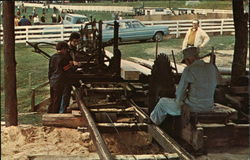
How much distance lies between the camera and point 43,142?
6051 mm

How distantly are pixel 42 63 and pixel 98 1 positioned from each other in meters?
4.92

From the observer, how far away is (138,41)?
20.7 m

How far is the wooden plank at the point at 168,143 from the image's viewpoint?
4.17m

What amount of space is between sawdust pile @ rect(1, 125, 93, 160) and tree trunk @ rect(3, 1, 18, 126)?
0.38 metres

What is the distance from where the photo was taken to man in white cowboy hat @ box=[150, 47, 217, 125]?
208 inches

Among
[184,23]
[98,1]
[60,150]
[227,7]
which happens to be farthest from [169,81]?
[227,7]

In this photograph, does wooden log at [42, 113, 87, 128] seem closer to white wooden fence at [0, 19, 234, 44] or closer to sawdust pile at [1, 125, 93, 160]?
sawdust pile at [1, 125, 93, 160]

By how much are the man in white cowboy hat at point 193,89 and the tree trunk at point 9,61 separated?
2719mm

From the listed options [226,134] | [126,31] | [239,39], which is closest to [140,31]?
[126,31]

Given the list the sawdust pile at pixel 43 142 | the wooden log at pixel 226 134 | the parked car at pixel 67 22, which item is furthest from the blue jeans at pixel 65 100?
the parked car at pixel 67 22

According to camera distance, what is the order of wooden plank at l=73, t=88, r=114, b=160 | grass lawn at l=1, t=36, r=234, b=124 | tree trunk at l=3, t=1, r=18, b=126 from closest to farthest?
wooden plank at l=73, t=88, r=114, b=160, tree trunk at l=3, t=1, r=18, b=126, grass lawn at l=1, t=36, r=234, b=124

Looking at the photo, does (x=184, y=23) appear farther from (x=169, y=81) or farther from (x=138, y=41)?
(x=169, y=81)

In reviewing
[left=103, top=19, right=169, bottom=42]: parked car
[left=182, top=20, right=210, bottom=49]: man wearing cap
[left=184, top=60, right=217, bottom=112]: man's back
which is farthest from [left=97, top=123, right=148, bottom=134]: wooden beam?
[left=103, top=19, right=169, bottom=42]: parked car

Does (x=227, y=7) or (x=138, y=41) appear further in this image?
(x=227, y=7)
